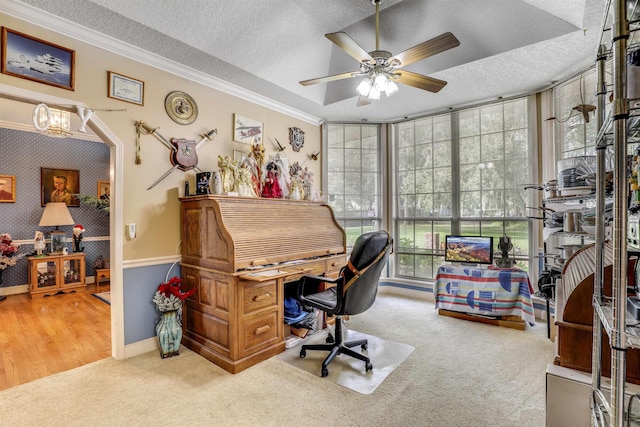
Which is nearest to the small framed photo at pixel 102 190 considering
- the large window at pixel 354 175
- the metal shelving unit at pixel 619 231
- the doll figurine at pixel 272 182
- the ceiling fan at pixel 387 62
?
the doll figurine at pixel 272 182

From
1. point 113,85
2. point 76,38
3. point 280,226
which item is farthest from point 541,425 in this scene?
point 76,38

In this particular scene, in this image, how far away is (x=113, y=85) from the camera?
2.59m

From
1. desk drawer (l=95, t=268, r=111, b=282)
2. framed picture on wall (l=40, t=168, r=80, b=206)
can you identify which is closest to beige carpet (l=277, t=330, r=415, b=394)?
desk drawer (l=95, t=268, r=111, b=282)

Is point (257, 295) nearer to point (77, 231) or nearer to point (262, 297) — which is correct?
point (262, 297)

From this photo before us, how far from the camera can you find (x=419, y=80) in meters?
2.37

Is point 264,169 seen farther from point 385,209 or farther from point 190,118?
point 385,209

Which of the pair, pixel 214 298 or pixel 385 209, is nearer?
pixel 214 298

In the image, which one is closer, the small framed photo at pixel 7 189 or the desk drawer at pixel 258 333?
the desk drawer at pixel 258 333

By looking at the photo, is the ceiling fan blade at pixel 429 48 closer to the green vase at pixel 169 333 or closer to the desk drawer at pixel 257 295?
the desk drawer at pixel 257 295

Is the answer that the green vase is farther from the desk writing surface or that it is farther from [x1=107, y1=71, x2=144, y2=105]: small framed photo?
the desk writing surface

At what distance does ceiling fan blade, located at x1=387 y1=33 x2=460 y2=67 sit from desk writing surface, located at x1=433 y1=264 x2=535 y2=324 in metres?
2.55

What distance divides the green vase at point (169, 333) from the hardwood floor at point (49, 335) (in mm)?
574

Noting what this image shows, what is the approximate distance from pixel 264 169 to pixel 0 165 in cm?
451

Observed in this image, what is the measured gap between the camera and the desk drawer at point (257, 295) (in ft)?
8.18
